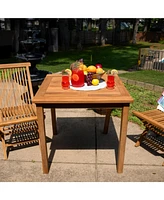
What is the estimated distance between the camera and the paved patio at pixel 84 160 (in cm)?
286

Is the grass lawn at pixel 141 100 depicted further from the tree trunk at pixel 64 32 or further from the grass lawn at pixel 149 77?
the tree trunk at pixel 64 32

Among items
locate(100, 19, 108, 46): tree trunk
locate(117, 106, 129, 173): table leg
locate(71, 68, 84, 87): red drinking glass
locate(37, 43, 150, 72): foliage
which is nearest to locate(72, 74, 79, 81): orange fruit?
locate(71, 68, 84, 87): red drinking glass

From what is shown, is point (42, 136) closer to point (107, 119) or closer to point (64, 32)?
point (107, 119)

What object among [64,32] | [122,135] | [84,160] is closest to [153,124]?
[122,135]

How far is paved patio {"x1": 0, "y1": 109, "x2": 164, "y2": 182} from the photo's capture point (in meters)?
2.86

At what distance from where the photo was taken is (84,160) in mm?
3219

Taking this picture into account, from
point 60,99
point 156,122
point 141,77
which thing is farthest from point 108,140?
point 141,77

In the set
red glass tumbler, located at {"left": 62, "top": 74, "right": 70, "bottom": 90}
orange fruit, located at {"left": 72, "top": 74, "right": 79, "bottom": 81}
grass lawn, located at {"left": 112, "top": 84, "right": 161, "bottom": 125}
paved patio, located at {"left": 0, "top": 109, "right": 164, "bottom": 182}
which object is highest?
orange fruit, located at {"left": 72, "top": 74, "right": 79, "bottom": 81}

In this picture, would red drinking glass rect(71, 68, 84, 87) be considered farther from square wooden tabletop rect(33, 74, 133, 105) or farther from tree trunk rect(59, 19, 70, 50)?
tree trunk rect(59, 19, 70, 50)

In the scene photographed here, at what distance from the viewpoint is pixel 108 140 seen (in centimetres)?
377
